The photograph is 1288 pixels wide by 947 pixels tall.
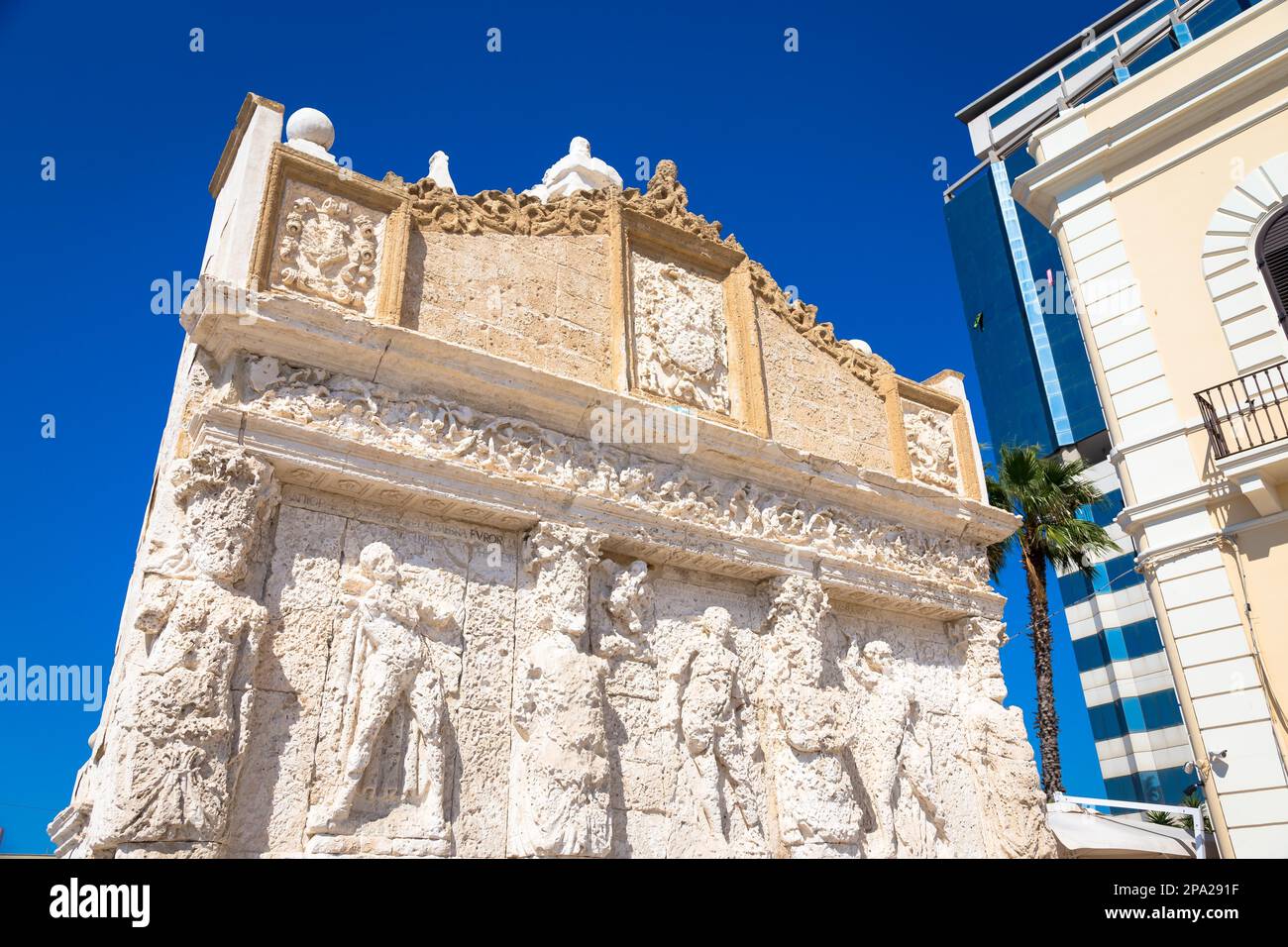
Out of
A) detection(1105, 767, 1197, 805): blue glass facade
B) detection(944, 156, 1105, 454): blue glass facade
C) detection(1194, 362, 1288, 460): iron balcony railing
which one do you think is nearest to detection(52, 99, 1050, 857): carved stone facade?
detection(1194, 362, 1288, 460): iron balcony railing

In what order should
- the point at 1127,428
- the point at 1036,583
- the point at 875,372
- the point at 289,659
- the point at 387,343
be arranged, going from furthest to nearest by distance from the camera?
the point at 1036,583, the point at 1127,428, the point at 875,372, the point at 387,343, the point at 289,659

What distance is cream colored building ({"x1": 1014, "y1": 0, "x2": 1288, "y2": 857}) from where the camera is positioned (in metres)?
8.19

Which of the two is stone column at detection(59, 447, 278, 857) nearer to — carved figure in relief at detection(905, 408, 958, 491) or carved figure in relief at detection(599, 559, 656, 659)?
carved figure in relief at detection(599, 559, 656, 659)

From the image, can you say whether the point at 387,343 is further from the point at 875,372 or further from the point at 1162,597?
the point at 1162,597

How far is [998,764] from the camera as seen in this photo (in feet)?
23.9

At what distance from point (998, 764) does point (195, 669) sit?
5942mm

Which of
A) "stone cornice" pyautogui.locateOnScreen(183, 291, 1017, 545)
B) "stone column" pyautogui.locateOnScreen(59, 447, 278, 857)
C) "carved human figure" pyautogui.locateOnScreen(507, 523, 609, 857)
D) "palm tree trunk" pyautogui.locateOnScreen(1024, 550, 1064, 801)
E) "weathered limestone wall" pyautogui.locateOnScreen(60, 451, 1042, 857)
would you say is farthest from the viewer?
"palm tree trunk" pyautogui.locateOnScreen(1024, 550, 1064, 801)

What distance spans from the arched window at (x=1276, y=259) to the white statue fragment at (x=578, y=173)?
6471mm

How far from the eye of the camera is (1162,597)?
8.98 metres

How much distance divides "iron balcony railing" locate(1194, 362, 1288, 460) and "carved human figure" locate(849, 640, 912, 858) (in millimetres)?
4002

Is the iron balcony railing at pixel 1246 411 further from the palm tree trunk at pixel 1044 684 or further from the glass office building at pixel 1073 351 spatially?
the glass office building at pixel 1073 351

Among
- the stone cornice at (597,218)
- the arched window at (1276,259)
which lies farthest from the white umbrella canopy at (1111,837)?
the arched window at (1276,259)

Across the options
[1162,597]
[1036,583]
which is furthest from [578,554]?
[1036,583]

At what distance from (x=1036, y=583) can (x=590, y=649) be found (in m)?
10.7
